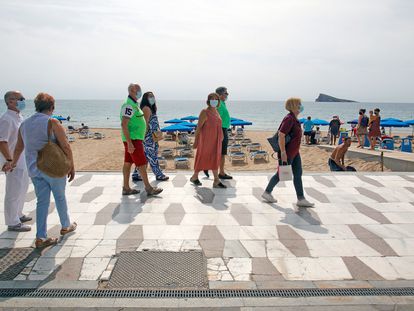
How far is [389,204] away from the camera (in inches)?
215

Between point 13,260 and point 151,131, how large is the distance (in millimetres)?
3474

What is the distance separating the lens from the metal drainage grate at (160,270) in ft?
10.6

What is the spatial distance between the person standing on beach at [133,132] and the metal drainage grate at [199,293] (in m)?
2.70

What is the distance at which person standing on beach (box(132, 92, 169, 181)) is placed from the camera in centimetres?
625

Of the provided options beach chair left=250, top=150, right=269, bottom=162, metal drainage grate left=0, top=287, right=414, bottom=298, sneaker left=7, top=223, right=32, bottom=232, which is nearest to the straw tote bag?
sneaker left=7, top=223, right=32, bottom=232

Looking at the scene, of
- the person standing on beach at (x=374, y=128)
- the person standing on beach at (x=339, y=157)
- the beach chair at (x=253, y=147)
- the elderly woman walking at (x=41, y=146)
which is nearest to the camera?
the elderly woman walking at (x=41, y=146)

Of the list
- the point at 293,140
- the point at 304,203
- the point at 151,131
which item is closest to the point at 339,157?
the point at 304,203

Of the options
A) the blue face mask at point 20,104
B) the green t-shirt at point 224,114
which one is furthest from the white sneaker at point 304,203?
the blue face mask at point 20,104

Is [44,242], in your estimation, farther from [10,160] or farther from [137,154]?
[137,154]

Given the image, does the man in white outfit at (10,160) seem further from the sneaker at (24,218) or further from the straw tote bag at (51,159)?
the straw tote bag at (51,159)

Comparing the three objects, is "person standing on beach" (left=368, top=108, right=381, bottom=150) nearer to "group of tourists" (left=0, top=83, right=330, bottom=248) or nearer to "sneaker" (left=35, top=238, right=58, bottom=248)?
"group of tourists" (left=0, top=83, right=330, bottom=248)

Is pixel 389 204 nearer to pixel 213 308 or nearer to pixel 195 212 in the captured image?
pixel 195 212

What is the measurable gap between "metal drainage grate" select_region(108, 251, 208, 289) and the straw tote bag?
3.53 ft

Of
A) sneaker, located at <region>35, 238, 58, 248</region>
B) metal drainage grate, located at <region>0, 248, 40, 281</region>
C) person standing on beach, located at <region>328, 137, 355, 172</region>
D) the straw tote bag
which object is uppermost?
the straw tote bag
